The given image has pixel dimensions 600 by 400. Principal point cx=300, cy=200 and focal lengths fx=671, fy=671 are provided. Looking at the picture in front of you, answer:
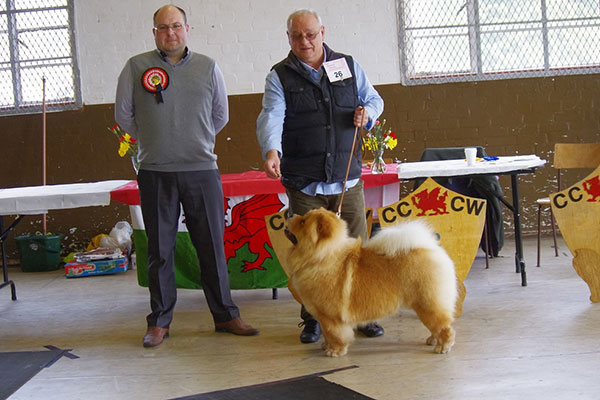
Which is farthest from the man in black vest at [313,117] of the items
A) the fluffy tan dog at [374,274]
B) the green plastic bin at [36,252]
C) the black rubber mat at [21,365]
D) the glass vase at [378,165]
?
the green plastic bin at [36,252]

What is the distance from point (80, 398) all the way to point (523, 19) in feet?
17.8

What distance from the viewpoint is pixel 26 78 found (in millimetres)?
6867

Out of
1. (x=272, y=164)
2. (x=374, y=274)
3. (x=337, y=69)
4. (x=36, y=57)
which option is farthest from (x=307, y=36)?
(x=36, y=57)

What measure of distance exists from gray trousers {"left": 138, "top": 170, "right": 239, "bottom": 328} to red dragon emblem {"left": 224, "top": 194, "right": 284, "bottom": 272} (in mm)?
732

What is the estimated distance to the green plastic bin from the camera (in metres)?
6.56

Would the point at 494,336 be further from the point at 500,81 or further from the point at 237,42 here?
the point at 237,42

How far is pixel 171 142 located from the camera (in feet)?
11.9

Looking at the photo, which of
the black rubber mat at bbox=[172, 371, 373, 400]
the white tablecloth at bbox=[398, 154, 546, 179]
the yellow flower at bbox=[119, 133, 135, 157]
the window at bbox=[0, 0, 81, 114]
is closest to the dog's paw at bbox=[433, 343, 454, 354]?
the black rubber mat at bbox=[172, 371, 373, 400]

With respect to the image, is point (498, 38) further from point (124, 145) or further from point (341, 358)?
point (341, 358)

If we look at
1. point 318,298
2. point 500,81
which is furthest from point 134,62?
point 500,81

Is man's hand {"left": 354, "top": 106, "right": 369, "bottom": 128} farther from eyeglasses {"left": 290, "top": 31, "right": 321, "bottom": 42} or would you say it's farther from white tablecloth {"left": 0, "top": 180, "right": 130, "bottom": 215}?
white tablecloth {"left": 0, "top": 180, "right": 130, "bottom": 215}

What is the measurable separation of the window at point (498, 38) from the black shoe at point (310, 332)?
3616 mm

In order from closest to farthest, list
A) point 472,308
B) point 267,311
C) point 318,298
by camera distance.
Answer: point 318,298 < point 472,308 < point 267,311

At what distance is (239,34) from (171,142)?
3.31 meters
